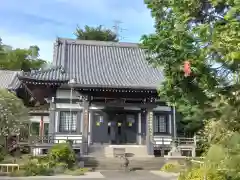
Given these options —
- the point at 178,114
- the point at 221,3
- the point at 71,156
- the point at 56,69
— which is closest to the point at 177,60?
the point at 221,3

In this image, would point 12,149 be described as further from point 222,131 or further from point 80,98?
point 222,131

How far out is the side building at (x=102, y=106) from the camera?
20.7 metres

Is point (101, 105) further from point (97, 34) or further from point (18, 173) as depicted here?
point (97, 34)

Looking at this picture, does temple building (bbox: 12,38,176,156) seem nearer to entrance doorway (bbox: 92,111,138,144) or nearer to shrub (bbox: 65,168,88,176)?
entrance doorway (bbox: 92,111,138,144)

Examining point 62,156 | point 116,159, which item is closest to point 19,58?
point 116,159

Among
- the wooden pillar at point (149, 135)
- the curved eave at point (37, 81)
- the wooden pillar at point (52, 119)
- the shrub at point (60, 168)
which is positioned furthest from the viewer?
the wooden pillar at point (52, 119)

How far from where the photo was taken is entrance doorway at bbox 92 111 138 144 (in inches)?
903

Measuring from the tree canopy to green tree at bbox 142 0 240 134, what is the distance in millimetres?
41224

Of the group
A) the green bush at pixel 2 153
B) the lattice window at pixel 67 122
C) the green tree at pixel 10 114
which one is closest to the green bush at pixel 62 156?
the green bush at pixel 2 153

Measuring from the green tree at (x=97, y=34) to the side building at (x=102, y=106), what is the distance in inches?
922

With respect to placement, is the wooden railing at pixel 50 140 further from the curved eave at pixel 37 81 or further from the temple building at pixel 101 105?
the curved eave at pixel 37 81

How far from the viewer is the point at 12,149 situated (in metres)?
21.3

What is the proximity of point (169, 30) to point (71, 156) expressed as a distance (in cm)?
1221

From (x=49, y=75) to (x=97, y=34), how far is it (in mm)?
27974
